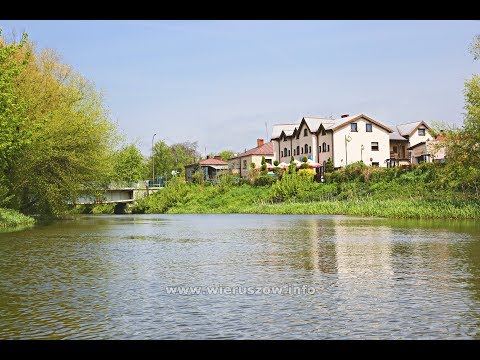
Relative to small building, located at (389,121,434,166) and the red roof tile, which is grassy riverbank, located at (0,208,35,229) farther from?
the red roof tile

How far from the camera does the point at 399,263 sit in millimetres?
15453

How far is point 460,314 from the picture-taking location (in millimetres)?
9000

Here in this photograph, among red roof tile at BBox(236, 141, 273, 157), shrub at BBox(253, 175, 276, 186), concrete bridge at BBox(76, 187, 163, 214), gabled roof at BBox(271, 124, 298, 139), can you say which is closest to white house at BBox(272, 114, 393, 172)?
shrub at BBox(253, 175, 276, 186)

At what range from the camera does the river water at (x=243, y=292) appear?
8.22 metres

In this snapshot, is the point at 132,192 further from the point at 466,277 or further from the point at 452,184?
the point at 466,277

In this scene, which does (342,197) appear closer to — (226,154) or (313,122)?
(313,122)

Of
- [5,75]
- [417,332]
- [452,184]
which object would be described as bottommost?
[417,332]

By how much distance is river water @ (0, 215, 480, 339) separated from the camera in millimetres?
8219
